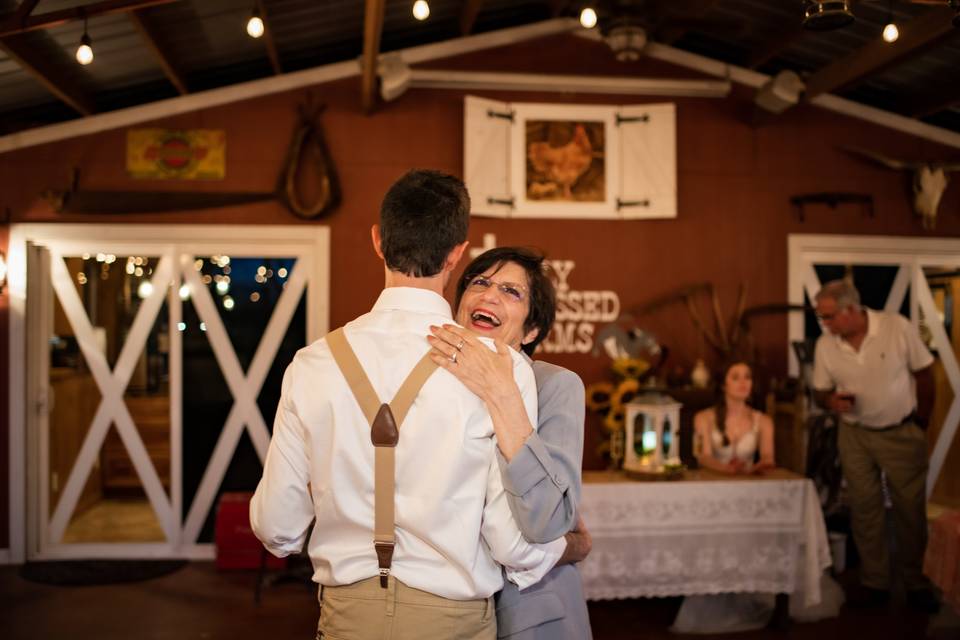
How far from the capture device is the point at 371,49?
4.86 meters

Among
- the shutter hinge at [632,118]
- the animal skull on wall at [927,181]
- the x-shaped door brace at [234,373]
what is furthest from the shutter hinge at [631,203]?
the x-shaped door brace at [234,373]

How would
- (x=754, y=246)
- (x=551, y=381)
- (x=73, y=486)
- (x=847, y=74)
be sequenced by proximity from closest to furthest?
(x=551, y=381)
(x=847, y=74)
(x=73, y=486)
(x=754, y=246)

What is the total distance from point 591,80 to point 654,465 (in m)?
3.04

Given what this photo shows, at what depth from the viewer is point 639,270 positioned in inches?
247

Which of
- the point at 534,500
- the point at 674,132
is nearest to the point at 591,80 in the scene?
the point at 674,132

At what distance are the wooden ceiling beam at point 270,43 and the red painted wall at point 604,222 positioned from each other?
0.25m

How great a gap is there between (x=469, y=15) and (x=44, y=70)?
260 cm

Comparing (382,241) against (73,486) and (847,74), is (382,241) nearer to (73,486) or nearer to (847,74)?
(847,74)

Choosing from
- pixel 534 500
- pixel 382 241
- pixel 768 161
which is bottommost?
pixel 534 500

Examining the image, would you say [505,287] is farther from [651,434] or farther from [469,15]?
[469,15]

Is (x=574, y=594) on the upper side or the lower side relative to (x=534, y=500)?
lower

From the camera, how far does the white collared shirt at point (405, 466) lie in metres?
1.55

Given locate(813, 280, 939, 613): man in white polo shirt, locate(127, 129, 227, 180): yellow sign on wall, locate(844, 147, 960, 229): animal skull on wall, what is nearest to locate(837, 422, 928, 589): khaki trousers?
locate(813, 280, 939, 613): man in white polo shirt

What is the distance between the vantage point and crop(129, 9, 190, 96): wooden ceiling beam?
4.57 metres
